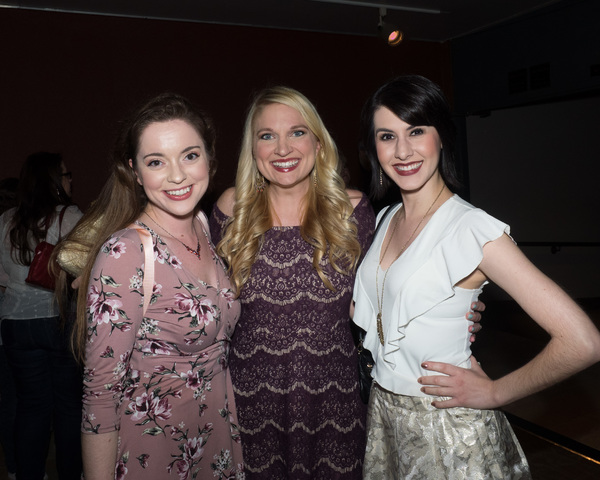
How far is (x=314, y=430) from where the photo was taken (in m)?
2.10

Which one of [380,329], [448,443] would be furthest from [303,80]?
[448,443]

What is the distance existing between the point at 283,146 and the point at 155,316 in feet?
3.06

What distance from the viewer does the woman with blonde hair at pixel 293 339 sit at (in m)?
2.08

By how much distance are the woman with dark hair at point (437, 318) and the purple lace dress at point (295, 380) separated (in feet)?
1.01

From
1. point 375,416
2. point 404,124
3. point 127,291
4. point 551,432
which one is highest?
point 404,124

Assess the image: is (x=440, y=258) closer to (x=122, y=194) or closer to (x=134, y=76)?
(x=122, y=194)

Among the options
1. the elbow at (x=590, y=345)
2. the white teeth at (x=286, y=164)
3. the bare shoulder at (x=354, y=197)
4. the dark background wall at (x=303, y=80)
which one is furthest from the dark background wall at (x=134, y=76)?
the elbow at (x=590, y=345)

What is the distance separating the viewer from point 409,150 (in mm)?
1703

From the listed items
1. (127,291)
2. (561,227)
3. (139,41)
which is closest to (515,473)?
(127,291)

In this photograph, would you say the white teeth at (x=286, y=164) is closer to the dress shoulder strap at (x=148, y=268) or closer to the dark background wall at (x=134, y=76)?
the dress shoulder strap at (x=148, y=268)

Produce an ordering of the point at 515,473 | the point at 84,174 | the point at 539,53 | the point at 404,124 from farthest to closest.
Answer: the point at 539,53 < the point at 84,174 < the point at 404,124 < the point at 515,473

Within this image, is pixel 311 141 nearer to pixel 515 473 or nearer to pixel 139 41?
pixel 515 473

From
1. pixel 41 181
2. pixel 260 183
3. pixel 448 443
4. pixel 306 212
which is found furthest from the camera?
pixel 41 181

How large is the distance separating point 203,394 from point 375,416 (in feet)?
1.90
